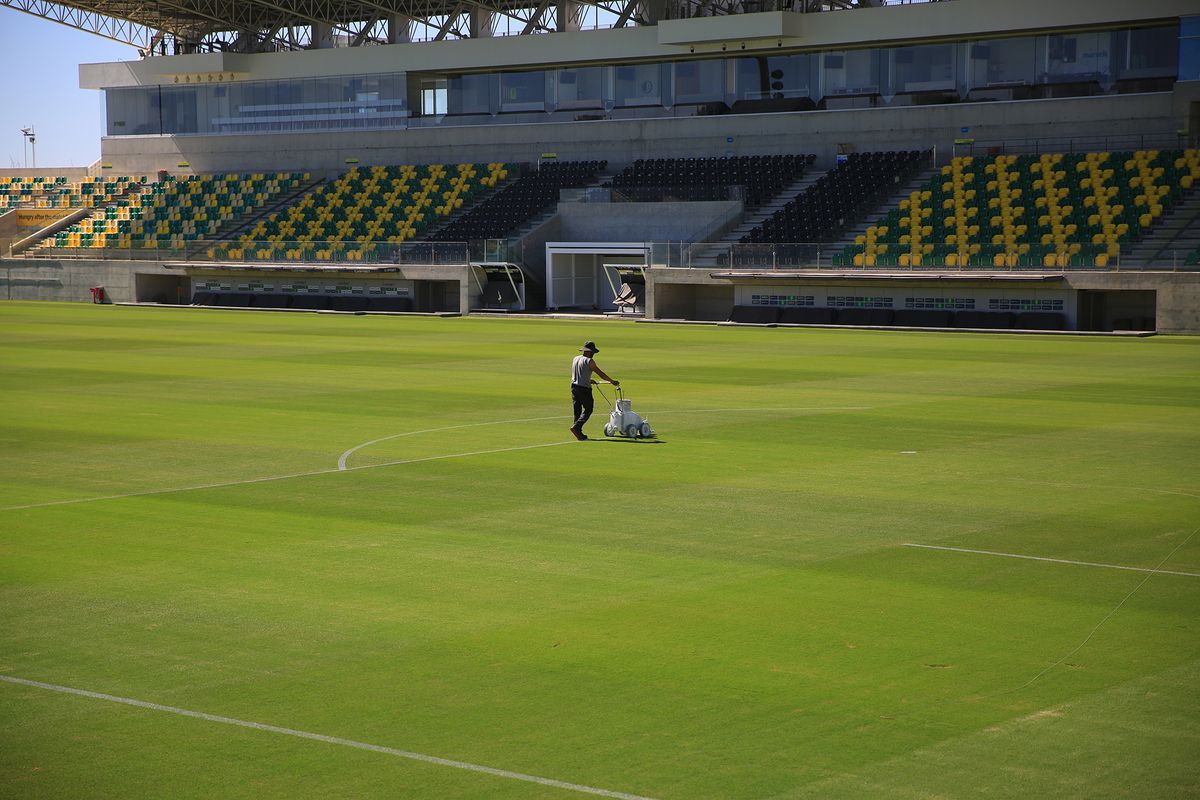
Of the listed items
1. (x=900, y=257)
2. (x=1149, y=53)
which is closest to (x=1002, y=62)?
(x=1149, y=53)

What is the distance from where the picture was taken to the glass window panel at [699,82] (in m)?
73.9

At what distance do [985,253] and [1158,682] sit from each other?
43.2 m

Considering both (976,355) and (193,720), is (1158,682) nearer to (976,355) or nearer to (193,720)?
(193,720)

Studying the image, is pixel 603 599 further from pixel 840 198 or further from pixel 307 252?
pixel 307 252

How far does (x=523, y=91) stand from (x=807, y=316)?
29.8 meters

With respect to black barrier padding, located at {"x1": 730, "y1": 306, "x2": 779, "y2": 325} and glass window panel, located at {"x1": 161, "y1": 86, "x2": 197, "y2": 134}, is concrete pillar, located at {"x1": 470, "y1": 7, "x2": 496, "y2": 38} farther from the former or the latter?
black barrier padding, located at {"x1": 730, "y1": 306, "x2": 779, "y2": 325}

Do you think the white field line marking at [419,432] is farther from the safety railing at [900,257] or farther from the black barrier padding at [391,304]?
the black barrier padding at [391,304]

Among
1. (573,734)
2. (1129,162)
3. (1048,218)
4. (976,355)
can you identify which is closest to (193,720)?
(573,734)

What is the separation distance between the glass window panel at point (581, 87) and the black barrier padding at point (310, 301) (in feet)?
60.1

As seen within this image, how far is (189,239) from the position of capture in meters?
79.4

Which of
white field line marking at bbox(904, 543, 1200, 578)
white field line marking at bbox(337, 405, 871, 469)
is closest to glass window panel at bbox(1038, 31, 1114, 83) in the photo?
white field line marking at bbox(337, 405, 871, 469)

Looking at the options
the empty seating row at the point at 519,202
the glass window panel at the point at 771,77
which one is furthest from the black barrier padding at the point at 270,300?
the glass window panel at the point at 771,77

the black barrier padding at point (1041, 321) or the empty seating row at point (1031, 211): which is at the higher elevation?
the empty seating row at point (1031, 211)

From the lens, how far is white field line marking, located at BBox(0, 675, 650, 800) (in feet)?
28.5
